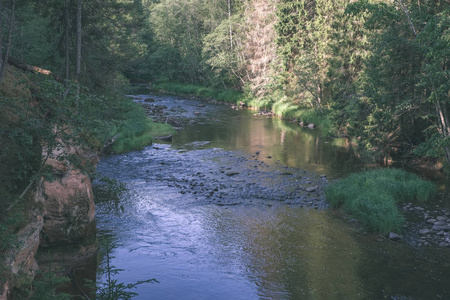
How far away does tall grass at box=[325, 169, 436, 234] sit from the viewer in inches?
544

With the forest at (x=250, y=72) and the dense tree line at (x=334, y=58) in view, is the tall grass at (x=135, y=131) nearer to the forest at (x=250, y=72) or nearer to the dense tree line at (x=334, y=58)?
the forest at (x=250, y=72)

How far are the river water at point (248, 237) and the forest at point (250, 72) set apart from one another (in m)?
2.81

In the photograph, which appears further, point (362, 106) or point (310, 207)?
point (362, 106)

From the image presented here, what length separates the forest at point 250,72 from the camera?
30.6ft

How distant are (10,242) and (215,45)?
48.3m

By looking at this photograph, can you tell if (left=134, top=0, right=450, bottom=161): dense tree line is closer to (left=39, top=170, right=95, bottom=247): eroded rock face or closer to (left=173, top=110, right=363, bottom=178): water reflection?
(left=173, top=110, right=363, bottom=178): water reflection

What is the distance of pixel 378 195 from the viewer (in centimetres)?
1580

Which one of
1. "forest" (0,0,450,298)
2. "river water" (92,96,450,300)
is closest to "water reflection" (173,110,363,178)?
"river water" (92,96,450,300)

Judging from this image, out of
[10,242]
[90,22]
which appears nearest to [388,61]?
[90,22]

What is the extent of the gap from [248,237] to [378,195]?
5761mm

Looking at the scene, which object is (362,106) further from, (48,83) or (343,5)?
(48,83)

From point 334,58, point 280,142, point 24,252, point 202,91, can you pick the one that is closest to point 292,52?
point 334,58

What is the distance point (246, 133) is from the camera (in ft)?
103

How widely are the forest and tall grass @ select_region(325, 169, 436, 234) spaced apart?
170 centimetres
